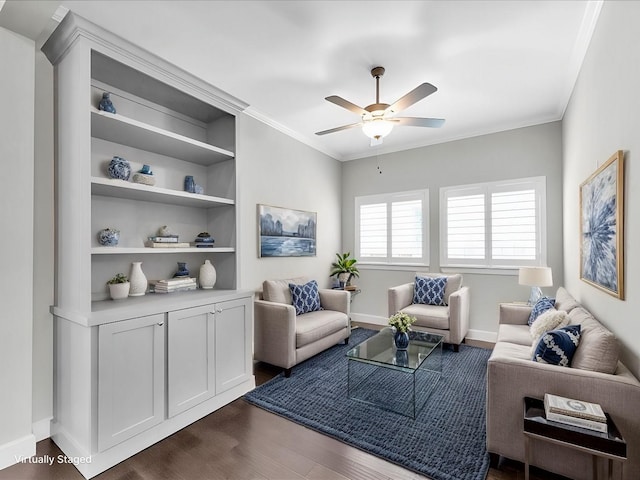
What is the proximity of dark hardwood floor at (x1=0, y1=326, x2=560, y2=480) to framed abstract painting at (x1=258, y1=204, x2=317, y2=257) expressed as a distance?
2125mm

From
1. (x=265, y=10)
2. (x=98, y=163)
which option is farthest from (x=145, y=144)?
(x=265, y=10)

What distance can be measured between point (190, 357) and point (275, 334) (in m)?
0.97

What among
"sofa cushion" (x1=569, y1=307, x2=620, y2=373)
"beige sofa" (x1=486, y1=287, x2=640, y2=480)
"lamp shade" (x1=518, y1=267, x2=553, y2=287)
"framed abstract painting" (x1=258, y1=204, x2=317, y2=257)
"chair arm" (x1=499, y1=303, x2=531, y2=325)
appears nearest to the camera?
"beige sofa" (x1=486, y1=287, x2=640, y2=480)

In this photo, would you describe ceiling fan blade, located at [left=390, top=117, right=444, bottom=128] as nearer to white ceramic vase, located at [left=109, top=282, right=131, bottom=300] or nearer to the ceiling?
the ceiling

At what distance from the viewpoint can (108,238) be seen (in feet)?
7.92

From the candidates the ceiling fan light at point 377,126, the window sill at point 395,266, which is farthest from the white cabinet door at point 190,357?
A: the window sill at point 395,266

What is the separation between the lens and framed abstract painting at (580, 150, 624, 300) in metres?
1.81

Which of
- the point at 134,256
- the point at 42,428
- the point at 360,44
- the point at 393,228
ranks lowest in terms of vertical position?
the point at 42,428

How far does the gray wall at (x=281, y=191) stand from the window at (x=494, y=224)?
1.84m

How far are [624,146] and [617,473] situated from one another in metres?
1.72

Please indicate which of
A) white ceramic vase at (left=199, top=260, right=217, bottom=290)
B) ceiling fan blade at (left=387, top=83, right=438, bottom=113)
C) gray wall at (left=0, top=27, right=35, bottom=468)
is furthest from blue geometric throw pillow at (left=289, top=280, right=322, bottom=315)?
gray wall at (left=0, top=27, right=35, bottom=468)

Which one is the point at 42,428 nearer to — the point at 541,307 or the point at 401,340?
the point at 401,340

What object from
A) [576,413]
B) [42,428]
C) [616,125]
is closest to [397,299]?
[576,413]

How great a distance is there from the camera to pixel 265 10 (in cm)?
219
